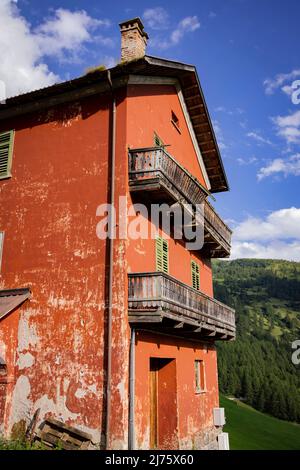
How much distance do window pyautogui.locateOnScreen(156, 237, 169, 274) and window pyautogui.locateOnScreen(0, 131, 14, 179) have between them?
6.09 metres

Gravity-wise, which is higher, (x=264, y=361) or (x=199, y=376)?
(x=264, y=361)

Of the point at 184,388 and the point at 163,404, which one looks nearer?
the point at 163,404

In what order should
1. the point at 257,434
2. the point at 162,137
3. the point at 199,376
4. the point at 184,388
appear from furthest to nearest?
the point at 257,434 → the point at 199,376 → the point at 162,137 → the point at 184,388

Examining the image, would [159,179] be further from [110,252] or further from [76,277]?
[76,277]

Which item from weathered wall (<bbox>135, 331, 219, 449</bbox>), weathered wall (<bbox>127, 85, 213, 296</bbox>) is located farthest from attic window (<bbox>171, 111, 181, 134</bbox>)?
weathered wall (<bbox>135, 331, 219, 449</bbox>)

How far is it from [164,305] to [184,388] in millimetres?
5107

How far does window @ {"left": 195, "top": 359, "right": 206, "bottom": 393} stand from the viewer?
1764 cm

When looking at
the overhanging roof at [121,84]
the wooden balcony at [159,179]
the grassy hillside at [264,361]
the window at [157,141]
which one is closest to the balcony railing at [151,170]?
the wooden balcony at [159,179]

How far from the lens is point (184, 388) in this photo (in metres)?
15.3

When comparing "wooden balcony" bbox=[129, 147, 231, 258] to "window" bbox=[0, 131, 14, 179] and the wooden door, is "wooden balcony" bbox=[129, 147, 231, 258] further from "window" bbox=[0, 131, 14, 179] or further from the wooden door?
the wooden door

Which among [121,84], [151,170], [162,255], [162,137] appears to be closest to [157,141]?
[162,137]

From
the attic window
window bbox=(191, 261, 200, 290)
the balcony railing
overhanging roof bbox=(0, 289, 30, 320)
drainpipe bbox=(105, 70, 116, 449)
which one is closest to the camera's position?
drainpipe bbox=(105, 70, 116, 449)
